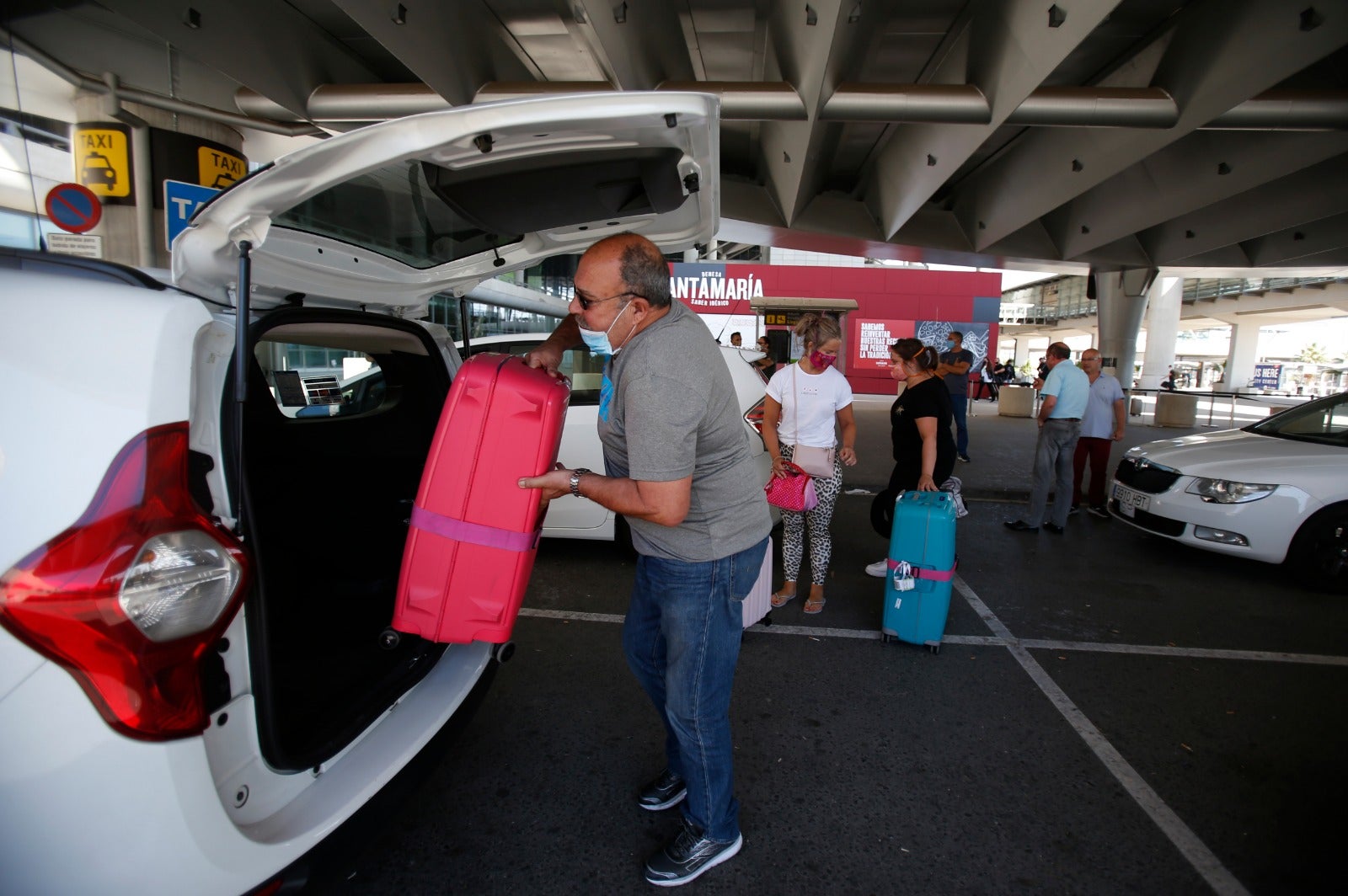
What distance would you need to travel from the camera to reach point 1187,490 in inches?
200

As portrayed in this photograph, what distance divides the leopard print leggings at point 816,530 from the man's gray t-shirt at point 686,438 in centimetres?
208

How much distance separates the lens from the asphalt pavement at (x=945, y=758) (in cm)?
207

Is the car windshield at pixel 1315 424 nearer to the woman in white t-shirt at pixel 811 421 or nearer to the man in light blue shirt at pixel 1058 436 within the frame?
the man in light blue shirt at pixel 1058 436

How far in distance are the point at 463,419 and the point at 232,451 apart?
570 mm

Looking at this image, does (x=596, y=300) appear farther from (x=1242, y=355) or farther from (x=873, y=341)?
(x=1242, y=355)

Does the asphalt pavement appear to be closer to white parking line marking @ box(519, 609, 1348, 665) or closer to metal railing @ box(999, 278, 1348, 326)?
white parking line marking @ box(519, 609, 1348, 665)

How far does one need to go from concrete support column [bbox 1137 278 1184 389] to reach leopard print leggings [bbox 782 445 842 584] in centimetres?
3610

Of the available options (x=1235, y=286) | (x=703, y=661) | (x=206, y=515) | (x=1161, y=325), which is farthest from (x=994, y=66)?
(x=1235, y=286)

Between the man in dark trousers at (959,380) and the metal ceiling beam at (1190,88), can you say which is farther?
the man in dark trousers at (959,380)

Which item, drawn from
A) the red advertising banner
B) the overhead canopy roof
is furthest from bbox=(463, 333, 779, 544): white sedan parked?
the red advertising banner

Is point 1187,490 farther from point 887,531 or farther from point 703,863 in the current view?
point 703,863

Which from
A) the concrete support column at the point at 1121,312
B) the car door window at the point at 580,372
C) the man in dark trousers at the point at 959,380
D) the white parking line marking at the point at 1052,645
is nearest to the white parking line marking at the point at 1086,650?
the white parking line marking at the point at 1052,645

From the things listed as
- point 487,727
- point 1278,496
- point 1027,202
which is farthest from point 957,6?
point 487,727

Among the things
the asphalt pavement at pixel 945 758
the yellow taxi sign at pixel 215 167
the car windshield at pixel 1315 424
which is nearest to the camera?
the asphalt pavement at pixel 945 758
